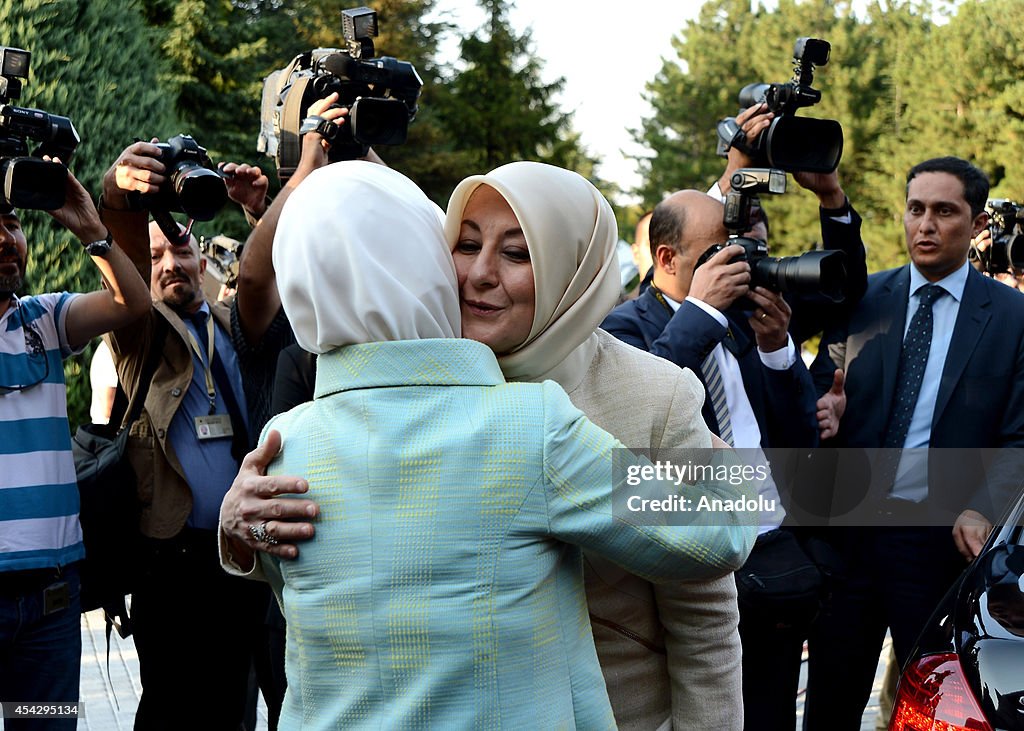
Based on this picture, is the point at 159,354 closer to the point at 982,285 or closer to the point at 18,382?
the point at 18,382

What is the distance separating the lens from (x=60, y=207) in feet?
13.5

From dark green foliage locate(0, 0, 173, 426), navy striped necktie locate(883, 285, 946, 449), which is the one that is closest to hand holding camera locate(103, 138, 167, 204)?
navy striped necktie locate(883, 285, 946, 449)

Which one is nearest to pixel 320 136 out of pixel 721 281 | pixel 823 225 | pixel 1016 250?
pixel 721 281

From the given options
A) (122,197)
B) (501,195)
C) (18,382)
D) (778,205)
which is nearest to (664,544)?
(501,195)

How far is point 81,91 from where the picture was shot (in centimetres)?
1553

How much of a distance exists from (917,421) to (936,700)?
8.05 ft

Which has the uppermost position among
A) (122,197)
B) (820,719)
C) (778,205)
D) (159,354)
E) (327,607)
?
(122,197)

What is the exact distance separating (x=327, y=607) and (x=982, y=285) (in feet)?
11.9

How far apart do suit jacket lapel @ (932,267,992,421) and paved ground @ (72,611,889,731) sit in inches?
83.0

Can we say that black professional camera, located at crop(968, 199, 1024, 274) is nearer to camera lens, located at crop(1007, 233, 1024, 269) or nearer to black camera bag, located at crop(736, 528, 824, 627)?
camera lens, located at crop(1007, 233, 1024, 269)

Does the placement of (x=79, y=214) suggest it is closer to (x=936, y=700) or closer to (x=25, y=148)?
(x=25, y=148)

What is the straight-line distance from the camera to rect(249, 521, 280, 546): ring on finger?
2.00 metres

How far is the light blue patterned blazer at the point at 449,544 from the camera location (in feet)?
6.23

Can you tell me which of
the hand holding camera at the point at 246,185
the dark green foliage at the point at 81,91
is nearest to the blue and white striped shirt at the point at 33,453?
the hand holding camera at the point at 246,185
